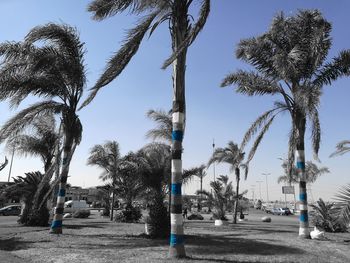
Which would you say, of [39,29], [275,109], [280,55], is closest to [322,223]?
[275,109]

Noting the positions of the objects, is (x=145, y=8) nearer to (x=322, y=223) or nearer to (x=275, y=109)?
(x=275, y=109)

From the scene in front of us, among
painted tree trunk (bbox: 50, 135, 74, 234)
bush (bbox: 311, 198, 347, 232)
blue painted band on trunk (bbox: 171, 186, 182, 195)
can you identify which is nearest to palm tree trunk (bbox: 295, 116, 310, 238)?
bush (bbox: 311, 198, 347, 232)

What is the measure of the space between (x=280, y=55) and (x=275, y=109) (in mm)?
2626

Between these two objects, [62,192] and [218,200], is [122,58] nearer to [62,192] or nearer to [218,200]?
[62,192]

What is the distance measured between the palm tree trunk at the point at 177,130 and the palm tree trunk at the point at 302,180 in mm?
7557

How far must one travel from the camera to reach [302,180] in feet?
52.5

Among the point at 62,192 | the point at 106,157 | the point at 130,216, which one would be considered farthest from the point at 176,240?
the point at 106,157

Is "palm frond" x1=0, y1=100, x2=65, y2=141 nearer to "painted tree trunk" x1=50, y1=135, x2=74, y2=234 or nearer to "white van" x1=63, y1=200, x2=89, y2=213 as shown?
"painted tree trunk" x1=50, y1=135, x2=74, y2=234

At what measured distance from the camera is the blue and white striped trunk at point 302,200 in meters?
15.7

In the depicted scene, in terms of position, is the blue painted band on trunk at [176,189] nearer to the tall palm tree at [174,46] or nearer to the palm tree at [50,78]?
the tall palm tree at [174,46]

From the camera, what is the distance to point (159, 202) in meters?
15.4

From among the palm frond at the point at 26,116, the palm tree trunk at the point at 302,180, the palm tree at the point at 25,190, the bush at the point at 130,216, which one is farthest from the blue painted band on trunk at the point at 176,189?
the bush at the point at 130,216

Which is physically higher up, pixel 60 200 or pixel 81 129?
pixel 81 129

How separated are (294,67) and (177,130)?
760 cm
